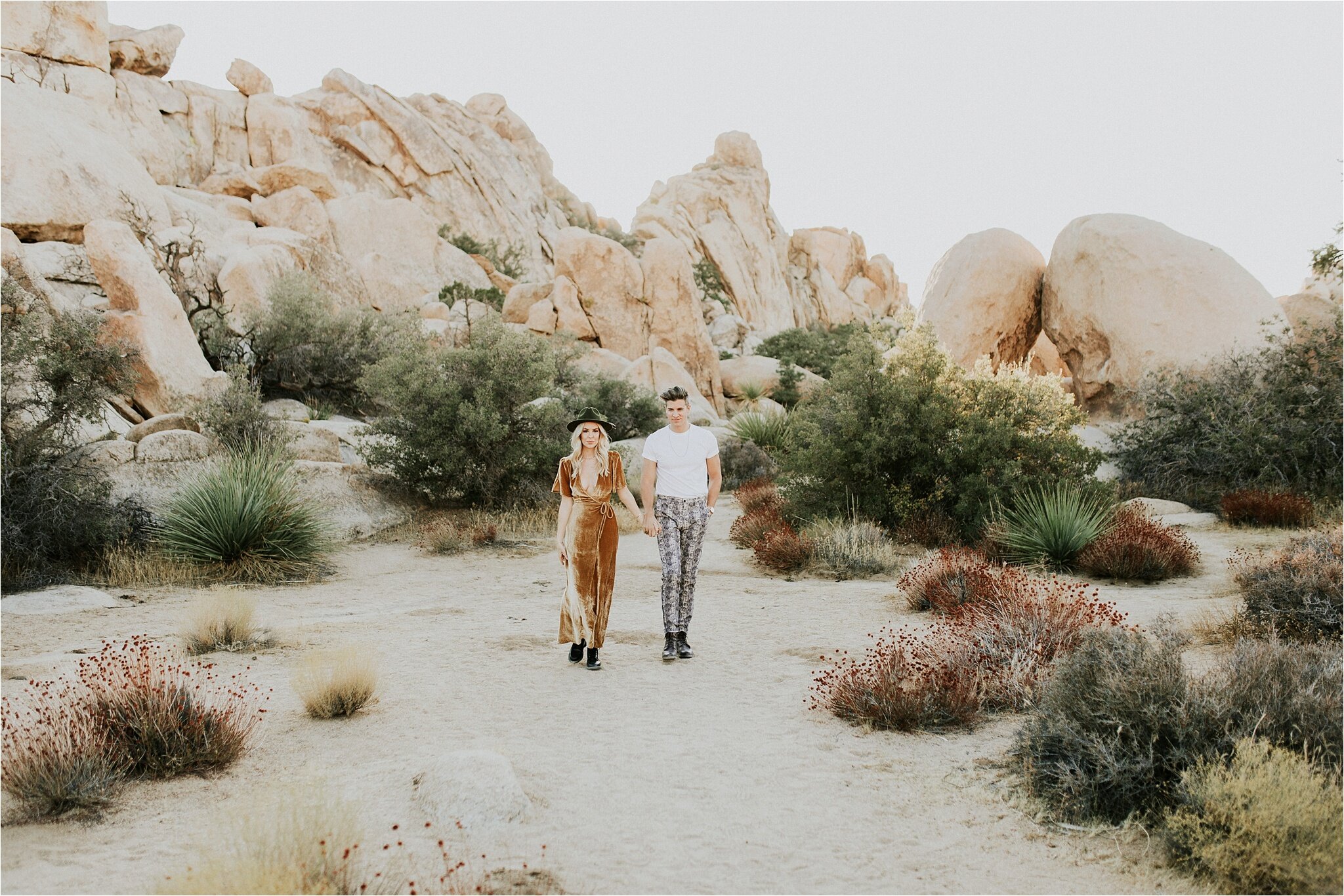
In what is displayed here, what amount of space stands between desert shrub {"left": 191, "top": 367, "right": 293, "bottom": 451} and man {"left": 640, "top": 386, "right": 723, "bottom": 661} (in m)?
8.50

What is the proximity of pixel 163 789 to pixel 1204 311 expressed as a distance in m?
21.2

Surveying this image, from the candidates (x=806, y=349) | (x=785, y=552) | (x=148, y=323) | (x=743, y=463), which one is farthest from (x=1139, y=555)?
(x=806, y=349)

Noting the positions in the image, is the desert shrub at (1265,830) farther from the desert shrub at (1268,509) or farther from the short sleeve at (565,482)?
the desert shrub at (1268,509)

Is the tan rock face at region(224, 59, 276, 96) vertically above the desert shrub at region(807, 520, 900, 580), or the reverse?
the tan rock face at region(224, 59, 276, 96)

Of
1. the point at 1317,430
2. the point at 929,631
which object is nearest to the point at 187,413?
the point at 929,631

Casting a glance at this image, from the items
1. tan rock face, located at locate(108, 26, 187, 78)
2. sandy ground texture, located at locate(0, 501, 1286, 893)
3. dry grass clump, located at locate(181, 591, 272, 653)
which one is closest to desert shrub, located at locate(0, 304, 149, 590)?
sandy ground texture, located at locate(0, 501, 1286, 893)

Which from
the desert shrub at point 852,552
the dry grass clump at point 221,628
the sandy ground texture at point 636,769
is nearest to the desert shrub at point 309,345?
the desert shrub at point 852,552

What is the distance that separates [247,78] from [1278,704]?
54948 millimetres

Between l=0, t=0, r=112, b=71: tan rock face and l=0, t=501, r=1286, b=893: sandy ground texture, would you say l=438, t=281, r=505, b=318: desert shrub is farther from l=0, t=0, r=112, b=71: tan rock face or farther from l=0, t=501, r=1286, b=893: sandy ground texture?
l=0, t=501, r=1286, b=893: sandy ground texture

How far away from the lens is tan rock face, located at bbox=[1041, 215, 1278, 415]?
744 inches

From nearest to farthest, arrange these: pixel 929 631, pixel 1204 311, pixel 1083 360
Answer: pixel 929 631 < pixel 1204 311 < pixel 1083 360

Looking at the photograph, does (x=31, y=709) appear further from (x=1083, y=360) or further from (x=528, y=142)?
(x=528, y=142)

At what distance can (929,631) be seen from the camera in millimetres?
7262

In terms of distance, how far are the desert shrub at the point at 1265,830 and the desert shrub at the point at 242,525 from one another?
1006 centimetres
